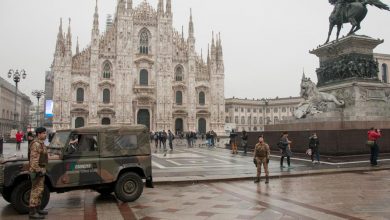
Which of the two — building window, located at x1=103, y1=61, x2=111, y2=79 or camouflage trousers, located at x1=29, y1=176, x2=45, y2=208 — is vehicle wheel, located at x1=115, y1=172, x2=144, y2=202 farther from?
building window, located at x1=103, y1=61, x2=111, y2=79

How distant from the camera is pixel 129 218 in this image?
21.6 feet

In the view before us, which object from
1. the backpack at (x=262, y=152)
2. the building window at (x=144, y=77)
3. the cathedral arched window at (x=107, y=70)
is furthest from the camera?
the building window at (x=144, y=77)

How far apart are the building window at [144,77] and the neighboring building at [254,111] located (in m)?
35.9

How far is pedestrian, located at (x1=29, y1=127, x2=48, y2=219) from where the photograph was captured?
6.55 metres

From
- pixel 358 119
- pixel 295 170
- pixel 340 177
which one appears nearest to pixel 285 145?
pixel 295 170

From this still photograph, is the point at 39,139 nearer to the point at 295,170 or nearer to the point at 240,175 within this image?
the point at 240,175

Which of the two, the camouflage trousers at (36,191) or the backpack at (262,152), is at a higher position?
the backpack at (262,152)

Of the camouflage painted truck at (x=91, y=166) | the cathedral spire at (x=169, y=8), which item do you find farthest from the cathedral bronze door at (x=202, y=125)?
→ the camouflage painted truck at (x=91, y=166)

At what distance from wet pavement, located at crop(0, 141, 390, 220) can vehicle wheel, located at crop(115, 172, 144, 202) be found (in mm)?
184

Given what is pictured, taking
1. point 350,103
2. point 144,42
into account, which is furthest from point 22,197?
point 144,42

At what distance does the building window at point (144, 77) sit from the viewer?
5241cm

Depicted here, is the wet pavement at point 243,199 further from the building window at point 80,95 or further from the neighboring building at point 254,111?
the neighboring building at point 254,111

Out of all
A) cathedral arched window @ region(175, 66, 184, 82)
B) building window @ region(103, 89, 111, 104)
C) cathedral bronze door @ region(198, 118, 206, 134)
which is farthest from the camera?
cathedral bronze door @ region(198, 118, 206, 134)

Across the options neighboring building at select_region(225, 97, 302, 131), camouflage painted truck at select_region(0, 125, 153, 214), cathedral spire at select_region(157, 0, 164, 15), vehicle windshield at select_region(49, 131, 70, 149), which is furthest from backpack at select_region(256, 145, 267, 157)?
neighboring building at select_region(225, 97, 302, 131)
